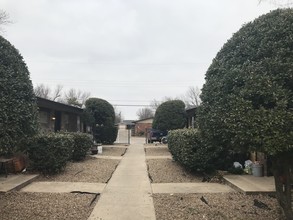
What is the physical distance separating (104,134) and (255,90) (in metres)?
24.9

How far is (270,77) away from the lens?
5.26 metres

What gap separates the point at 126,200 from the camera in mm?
8328

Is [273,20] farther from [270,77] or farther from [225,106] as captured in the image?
[225,106]

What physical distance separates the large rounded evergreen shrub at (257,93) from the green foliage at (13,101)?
3.08 m

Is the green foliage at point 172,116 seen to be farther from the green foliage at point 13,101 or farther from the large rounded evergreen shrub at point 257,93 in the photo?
the large rounded evergreen shrub at point 257,93

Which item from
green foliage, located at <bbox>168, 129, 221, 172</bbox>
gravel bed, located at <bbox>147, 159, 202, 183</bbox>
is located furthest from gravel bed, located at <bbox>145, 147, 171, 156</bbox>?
green foliage, located at <bbox>168, 129, 221, 172</bbox>

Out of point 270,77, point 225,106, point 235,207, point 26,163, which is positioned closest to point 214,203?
point 235,207

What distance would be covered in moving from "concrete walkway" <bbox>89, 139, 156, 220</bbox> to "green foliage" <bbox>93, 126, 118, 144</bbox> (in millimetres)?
16989

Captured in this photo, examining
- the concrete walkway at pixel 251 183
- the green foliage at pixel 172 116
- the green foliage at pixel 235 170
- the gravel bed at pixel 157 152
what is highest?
the green foliage at pixel 172 116

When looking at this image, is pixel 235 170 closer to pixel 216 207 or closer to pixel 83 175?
pixel 216 207

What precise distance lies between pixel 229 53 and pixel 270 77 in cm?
104

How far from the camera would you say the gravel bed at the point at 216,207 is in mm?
6877

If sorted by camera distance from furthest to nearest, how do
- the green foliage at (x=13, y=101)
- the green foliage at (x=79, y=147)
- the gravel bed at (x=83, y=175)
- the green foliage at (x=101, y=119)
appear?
the green foliage at (x=101, y=119)
the green foliage at (x=79, y=147)
the gravel bed at (x=83, y=175)
the green foliage at (x=13, y=101)

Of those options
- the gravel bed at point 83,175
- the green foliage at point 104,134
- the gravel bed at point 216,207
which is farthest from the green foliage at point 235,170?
the green foliage at point 104,134
